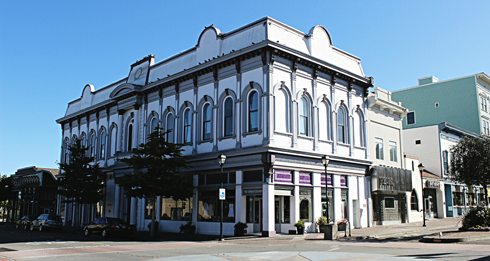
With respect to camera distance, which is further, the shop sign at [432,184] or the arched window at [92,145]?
the arched window at [92,145]

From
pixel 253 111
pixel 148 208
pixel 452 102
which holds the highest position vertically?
pixel 452 102

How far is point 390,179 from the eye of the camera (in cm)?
3350

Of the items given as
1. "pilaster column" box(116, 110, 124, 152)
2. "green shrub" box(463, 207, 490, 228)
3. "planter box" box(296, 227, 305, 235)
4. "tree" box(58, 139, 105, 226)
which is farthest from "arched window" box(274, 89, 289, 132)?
"tree" box(58, 139, 105, 226)

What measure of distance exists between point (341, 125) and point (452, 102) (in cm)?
3152

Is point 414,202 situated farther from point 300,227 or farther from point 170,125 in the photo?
point 170,125

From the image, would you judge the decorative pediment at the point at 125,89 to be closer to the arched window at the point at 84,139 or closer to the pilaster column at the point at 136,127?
the pilaster column at the point at 136,127

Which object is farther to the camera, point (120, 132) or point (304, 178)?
point (120, 132)

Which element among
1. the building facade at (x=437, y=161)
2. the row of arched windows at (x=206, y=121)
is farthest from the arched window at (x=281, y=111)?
the building facade at (x=437, y=161)

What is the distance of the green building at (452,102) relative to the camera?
173 feet

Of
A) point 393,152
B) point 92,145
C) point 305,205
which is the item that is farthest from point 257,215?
point 92,145

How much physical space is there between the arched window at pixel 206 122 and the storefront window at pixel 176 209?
4.62 m

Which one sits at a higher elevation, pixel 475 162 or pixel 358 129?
pixel 358 129

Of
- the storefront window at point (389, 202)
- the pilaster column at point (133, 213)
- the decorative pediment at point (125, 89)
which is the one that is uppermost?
the decorative pediment at point (125, 89)

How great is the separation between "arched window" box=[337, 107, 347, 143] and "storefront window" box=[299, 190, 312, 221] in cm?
551
